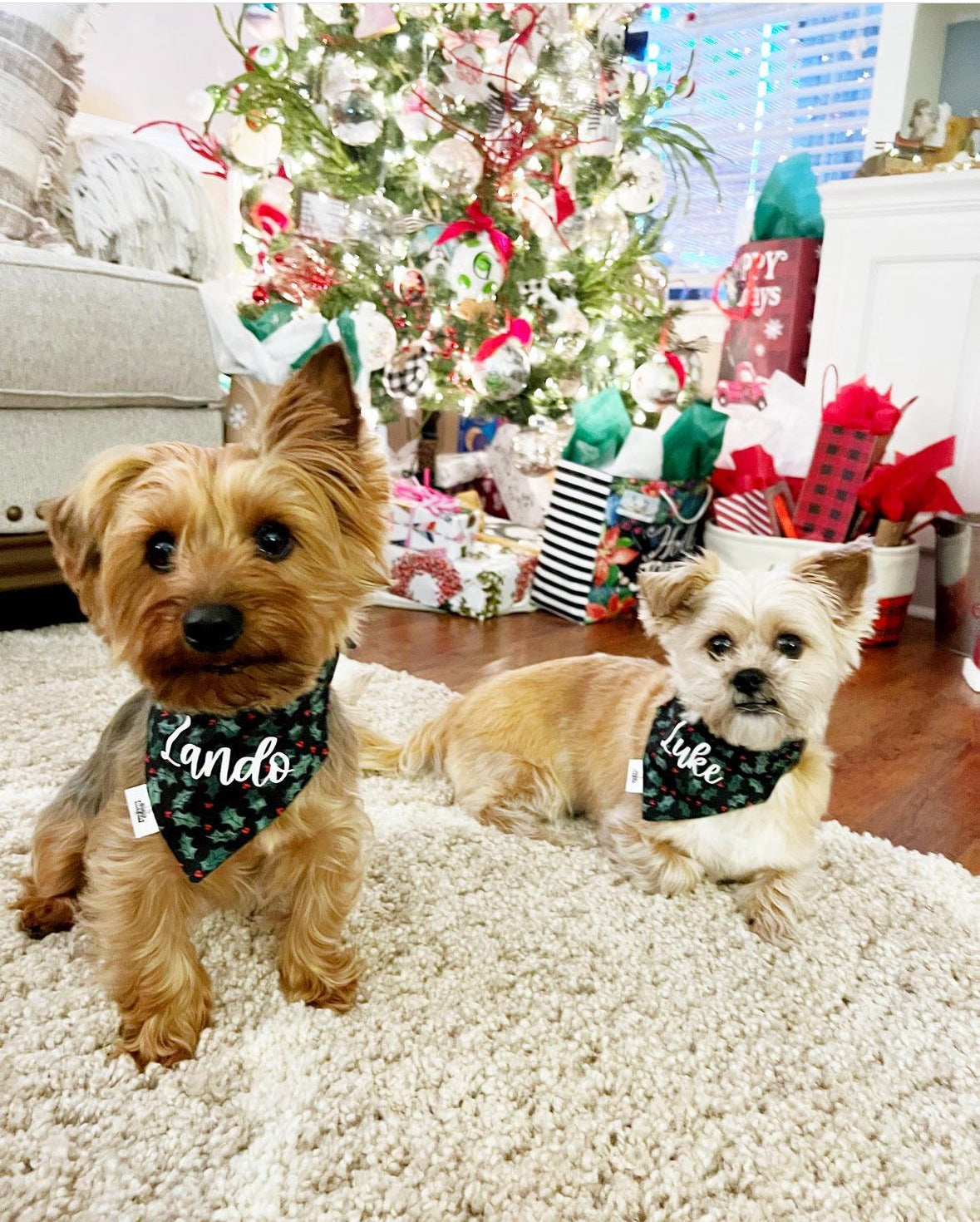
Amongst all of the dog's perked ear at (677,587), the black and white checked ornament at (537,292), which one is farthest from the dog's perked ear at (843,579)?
the black and white checked ornament at (537,292)

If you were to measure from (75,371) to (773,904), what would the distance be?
1.96 meters

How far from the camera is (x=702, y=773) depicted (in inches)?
52.1

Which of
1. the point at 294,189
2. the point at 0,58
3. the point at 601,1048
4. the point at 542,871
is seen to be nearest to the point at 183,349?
the point at 0,58

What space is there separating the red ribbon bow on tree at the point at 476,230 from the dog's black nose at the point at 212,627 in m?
2.69

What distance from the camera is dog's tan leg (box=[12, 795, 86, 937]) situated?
1.14m

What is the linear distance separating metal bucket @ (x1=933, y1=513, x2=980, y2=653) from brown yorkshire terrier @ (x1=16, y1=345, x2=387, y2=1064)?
7.52 ft

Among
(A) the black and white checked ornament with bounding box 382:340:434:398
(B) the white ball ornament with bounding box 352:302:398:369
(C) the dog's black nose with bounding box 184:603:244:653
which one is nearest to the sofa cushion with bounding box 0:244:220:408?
(B) the white ball ornament with bounding box 352:302:398:369

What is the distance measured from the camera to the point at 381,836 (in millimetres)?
1482

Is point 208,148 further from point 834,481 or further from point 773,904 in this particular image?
point 773,904

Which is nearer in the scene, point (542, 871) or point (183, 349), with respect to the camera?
point (542, 871)

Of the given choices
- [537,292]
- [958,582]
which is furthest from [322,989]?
[537,292]

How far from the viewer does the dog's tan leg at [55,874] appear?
114 centimetres

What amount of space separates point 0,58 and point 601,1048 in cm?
275

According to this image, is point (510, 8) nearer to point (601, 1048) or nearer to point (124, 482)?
point (124, 482)
